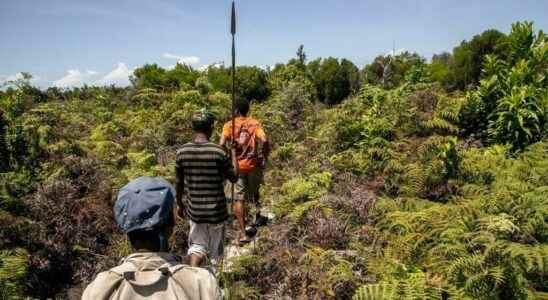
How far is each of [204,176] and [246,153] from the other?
168cm

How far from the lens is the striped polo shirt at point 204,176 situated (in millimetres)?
3768

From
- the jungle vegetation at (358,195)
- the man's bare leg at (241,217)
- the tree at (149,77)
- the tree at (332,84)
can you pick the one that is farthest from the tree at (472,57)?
the man's bare leg at (241,217)

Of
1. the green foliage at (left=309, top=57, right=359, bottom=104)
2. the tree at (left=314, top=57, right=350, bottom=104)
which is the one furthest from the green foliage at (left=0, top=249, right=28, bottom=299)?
the tree at (left=314, top=57, right=350, bottom=104)

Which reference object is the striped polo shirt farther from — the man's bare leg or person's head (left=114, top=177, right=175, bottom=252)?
person's head (left=114, top=177, right=175, bottom=252)

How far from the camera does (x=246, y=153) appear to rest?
17.9 ft

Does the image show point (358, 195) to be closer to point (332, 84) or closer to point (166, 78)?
point (166, 78)

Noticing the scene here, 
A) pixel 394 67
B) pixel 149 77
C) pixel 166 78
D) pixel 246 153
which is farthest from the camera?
pixel 394 67

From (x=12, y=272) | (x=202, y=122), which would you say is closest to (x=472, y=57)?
(x=202, y=122)

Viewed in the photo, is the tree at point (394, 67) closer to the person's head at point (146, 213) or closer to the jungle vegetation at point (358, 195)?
the jungle vegetation at point (358, 195)

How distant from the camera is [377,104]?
9.23m

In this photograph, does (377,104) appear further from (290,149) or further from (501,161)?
(501,161)

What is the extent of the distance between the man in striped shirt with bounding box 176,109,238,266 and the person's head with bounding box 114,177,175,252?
2002mm

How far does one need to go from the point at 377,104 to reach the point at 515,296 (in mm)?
6495

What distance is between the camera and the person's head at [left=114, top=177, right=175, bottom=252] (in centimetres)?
168
